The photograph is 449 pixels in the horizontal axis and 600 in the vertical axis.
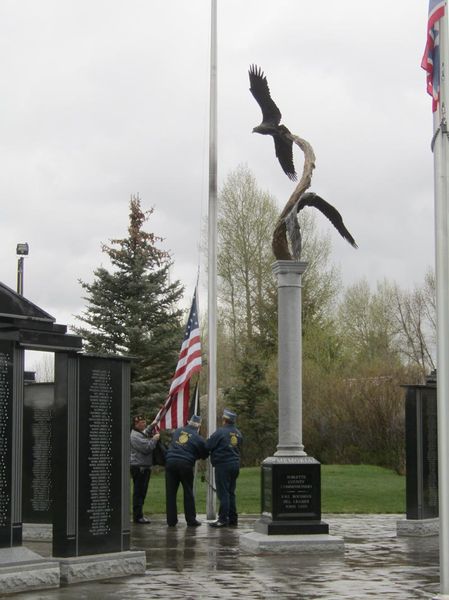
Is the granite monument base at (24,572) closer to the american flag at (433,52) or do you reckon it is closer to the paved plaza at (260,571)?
the paved plaza at (260,571)

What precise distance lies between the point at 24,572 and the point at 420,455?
891 centimetres

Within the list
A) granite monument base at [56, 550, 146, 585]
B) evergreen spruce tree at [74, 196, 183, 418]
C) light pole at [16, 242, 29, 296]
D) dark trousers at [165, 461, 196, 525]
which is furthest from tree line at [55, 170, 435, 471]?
granite monument base at [56, 550, 146, 585]

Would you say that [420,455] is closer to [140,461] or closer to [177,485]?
Answer: [177,485]

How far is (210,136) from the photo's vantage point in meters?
22.1

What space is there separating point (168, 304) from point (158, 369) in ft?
8.17

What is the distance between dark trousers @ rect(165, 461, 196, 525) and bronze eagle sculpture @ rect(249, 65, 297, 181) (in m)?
5.27

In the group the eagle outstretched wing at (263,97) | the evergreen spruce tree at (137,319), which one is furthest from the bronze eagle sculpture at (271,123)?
the evergreen spruce tree at (137,319)

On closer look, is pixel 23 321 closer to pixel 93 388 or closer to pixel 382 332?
pixel 93 388

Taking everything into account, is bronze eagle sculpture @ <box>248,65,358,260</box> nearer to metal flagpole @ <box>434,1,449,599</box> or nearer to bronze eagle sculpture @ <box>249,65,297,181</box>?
bronze eagle sculpture @ <box>249,65,297,181</box>

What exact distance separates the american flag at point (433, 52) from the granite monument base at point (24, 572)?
20.9 ft

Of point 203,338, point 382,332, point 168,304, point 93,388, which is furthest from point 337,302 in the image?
point 93,388

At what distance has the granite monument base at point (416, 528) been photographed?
60.7 ft

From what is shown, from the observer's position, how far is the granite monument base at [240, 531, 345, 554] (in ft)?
52.4

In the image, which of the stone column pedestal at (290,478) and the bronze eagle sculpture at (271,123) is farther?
the bronze eagle sculpture at (271,123)
